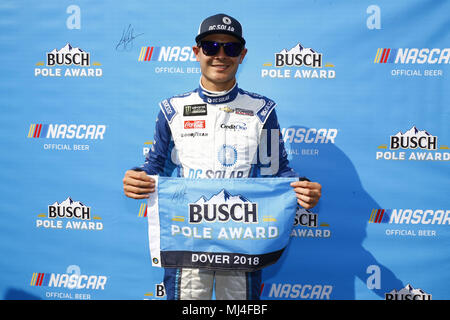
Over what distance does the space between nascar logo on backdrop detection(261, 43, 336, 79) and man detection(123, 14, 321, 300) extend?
0.79m

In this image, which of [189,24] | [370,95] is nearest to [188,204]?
[189,24]

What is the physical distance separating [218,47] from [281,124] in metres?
1.10

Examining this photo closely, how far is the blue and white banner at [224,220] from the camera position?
6.18ft

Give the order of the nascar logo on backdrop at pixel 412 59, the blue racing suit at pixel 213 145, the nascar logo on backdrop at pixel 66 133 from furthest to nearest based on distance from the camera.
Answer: the nascar logo on backdrop at pixel 66 133, the nascar logo on backdrop at pixel 412 59, the blue racing suit at pixel 213 145

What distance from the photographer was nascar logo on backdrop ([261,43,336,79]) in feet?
8.86

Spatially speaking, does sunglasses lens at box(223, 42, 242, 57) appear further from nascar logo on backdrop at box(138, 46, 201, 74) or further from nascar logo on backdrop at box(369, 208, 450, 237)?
nascar logo on backdrop at box(369, 208, 450, 237)

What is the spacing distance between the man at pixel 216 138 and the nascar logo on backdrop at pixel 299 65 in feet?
2.61

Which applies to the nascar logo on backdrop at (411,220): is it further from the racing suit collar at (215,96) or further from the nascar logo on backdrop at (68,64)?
the nascar logo on backdrop at (68,64)

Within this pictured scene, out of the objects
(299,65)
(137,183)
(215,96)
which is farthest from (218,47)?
(299,65)

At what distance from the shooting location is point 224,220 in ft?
6.23

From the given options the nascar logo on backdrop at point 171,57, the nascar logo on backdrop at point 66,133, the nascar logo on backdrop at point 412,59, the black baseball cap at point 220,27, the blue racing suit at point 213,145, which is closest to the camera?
the black baseball cap at point 220,27

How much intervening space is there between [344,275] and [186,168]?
184cm

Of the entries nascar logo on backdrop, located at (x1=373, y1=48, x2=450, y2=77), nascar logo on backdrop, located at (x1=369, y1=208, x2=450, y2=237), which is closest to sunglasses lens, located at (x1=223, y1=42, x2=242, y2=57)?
nascar logo on backdrop, located at (x1=373, y1=48, x2=450, y2=77)

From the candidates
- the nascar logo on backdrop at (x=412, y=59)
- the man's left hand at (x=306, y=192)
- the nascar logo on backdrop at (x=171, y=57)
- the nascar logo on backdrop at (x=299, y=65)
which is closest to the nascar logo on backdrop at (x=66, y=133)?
the nascar logo on backdrop at (x=171, y=57)
